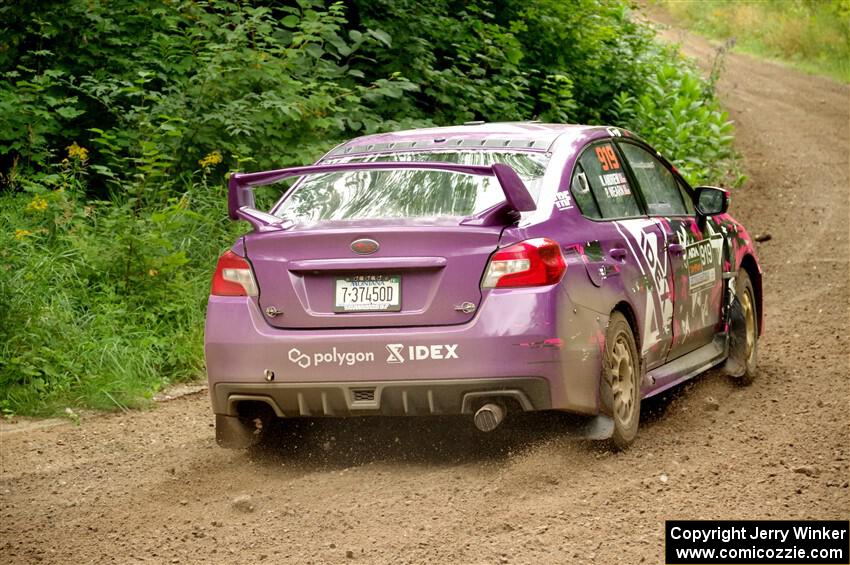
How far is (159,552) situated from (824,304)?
750 centimetres

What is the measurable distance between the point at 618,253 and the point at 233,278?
1.85m

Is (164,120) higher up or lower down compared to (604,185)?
lower down

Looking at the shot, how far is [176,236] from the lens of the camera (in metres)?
10.2

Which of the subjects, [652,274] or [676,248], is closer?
[652,274]

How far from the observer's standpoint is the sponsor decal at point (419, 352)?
5.63 meters

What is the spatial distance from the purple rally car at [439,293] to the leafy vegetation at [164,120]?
2.55 metres

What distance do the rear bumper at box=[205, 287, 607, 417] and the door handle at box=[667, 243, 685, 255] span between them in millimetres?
1345

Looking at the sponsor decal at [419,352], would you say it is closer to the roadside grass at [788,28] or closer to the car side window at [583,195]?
the car side window at [583,195]

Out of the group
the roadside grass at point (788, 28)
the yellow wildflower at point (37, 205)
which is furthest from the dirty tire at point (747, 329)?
the roadside grass at point (788, 28)

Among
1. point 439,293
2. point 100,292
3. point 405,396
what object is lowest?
point 100,292

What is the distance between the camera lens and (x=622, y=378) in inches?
250

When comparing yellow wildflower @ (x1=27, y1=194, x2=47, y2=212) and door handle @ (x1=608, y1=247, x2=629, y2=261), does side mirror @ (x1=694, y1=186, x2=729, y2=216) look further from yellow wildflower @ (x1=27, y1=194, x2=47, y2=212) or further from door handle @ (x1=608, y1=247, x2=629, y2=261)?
yellow wildflower @ (x1=27, y1=194, x2=47, y2=212)

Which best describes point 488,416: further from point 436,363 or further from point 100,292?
point 100,292

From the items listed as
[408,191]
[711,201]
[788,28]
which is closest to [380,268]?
[408,191]
